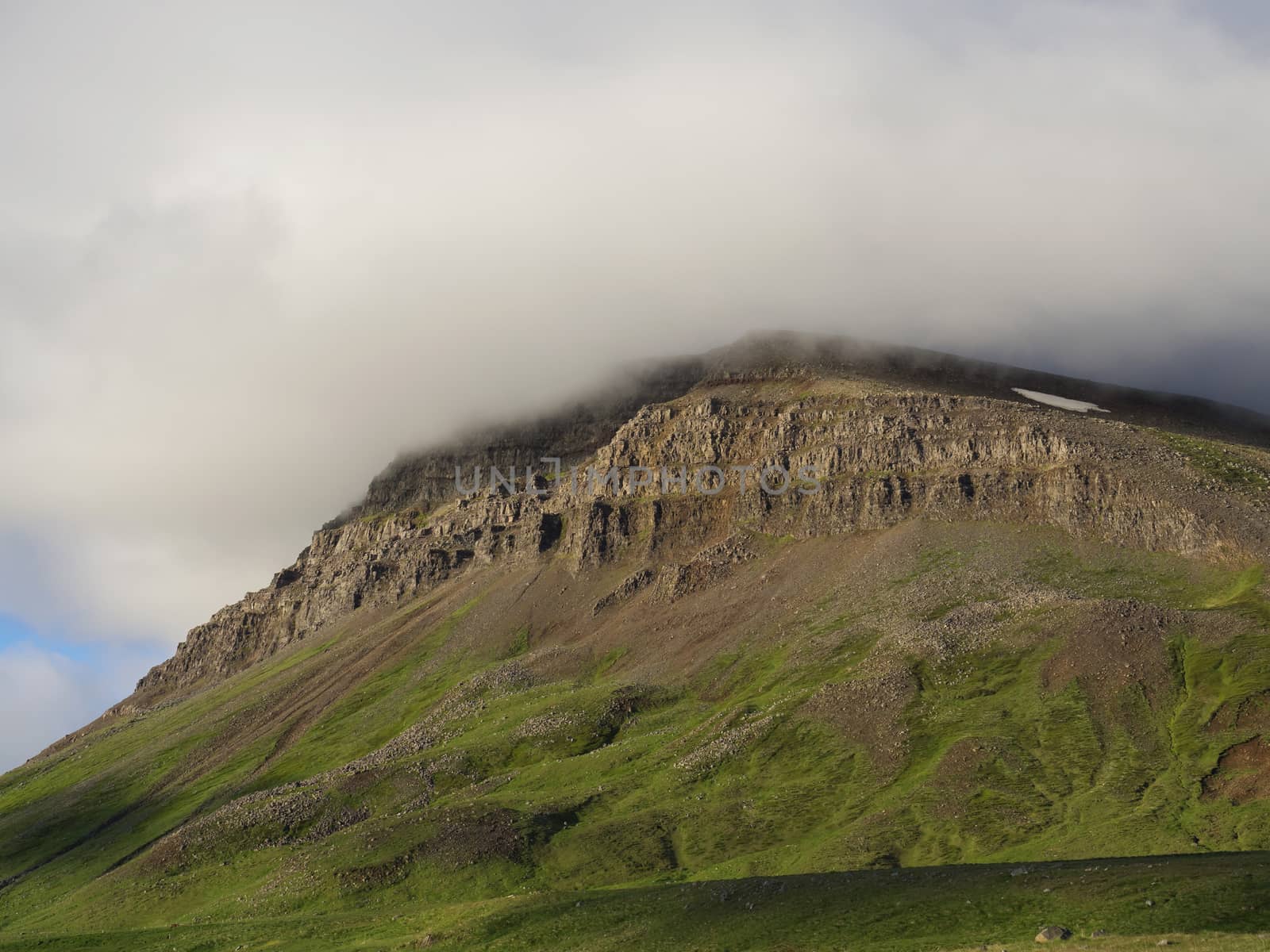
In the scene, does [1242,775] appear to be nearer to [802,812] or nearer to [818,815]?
[818,815]

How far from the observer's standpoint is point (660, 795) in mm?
145750

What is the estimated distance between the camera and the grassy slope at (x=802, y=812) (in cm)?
7669

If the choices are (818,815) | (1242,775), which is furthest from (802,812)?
(1242,775)

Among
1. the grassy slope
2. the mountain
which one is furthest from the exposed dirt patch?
the grassy slope

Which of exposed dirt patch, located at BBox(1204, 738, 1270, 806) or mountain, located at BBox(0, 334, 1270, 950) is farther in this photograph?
exposed dirt patch, located at BBox(1204, 738, 1270, 806)

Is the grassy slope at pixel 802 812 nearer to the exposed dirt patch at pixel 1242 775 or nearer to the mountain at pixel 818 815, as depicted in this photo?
the mountain at pixel 818 815

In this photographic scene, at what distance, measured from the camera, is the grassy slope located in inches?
3019

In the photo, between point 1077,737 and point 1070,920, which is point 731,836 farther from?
point 1070,920

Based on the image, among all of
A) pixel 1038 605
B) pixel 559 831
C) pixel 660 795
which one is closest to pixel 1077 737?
pixel 1038 605

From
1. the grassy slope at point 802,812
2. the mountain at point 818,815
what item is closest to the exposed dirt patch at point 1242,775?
the mountain at point 818,815

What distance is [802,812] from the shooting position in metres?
134

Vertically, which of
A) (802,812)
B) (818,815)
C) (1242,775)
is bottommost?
(1242,775)

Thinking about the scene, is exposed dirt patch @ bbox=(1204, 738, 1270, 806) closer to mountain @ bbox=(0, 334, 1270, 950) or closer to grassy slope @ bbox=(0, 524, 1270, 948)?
mountain @ bbox=(0, 334, 1270, 950)

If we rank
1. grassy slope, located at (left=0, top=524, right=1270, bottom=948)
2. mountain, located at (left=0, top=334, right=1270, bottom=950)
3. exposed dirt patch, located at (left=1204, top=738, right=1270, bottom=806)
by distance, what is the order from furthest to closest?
exposed dirt patch, located at (left=1204, top=738, right=1270, bottom=806) → grassy slope, located at (left=0, top=524, right=1270, bottom=948) → mountain, located at (left=0, top=334, right=1270, bottom=950)
